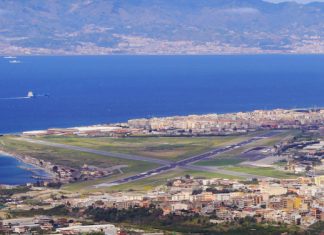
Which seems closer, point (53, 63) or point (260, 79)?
point (260, 79)

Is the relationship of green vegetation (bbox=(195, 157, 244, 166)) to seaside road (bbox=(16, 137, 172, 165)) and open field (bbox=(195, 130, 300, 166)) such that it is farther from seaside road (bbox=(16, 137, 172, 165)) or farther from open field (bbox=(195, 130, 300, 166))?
seaside road (bbox=(16, 137, 172, 165))

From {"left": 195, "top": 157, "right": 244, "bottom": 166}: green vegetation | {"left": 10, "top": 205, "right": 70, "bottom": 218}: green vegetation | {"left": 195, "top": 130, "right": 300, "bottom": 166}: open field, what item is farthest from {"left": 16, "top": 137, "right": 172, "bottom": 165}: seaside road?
{"left": 10, "top": 205, "right": 70, "bottom": 218}: green vegetation

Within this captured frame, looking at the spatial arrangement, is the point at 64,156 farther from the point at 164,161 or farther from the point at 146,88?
the point at 146,88

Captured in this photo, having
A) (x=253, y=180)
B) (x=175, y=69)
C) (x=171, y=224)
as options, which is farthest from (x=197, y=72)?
(x=171, y=224)

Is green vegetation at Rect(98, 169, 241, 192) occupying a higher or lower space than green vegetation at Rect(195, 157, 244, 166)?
lower

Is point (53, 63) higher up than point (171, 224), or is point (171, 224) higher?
point (53, 63)

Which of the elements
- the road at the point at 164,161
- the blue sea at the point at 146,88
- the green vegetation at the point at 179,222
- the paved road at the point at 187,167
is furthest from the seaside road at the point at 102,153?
the green vegetation at the point at 179,222

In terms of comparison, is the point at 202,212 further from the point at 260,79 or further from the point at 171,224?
the point at 260,79
